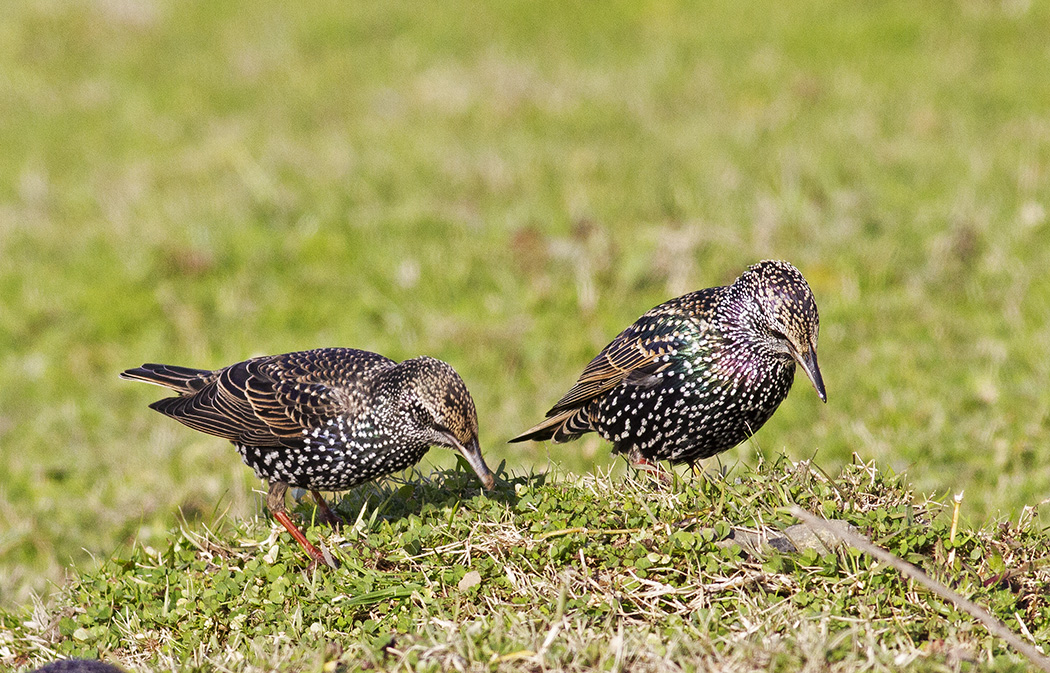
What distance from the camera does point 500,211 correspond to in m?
10.9

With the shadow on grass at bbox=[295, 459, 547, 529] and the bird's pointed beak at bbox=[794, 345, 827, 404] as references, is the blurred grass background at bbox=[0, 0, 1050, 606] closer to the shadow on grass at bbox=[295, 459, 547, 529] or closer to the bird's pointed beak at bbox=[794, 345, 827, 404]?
the shadow on grass at bbox=[295, 459, 547, 529]

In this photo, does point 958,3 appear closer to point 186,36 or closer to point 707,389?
point 186,36

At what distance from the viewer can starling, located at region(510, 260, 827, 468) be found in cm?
A: 505

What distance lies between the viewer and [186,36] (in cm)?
1538

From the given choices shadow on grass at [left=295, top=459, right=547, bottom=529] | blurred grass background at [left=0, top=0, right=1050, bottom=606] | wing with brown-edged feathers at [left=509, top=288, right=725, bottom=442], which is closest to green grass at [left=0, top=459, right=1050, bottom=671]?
shadow on grass at [left=295, top=459, right=547, bottom=529]

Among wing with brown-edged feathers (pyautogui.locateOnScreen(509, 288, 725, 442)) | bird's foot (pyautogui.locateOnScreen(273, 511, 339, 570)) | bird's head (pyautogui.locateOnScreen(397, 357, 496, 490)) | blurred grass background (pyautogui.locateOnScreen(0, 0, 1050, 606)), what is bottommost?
bird's foot (pyautogui.locateOnScreen(273, 511, 339, 570))

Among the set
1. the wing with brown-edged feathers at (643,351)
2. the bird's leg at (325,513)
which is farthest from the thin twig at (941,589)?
the bird's leg at (325,513)

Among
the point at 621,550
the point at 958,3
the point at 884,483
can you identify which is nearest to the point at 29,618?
the point at 621,550

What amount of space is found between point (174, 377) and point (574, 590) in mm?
2766

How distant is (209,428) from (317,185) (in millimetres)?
6030

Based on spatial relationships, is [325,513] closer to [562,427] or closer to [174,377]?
[562,427]

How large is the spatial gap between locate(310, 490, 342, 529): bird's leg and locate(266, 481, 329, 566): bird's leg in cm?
15

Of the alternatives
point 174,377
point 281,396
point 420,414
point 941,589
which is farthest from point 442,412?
point 941,589

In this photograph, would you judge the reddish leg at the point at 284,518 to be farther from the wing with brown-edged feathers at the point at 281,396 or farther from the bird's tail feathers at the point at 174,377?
the bird's tail feathers at the point at 174,377
